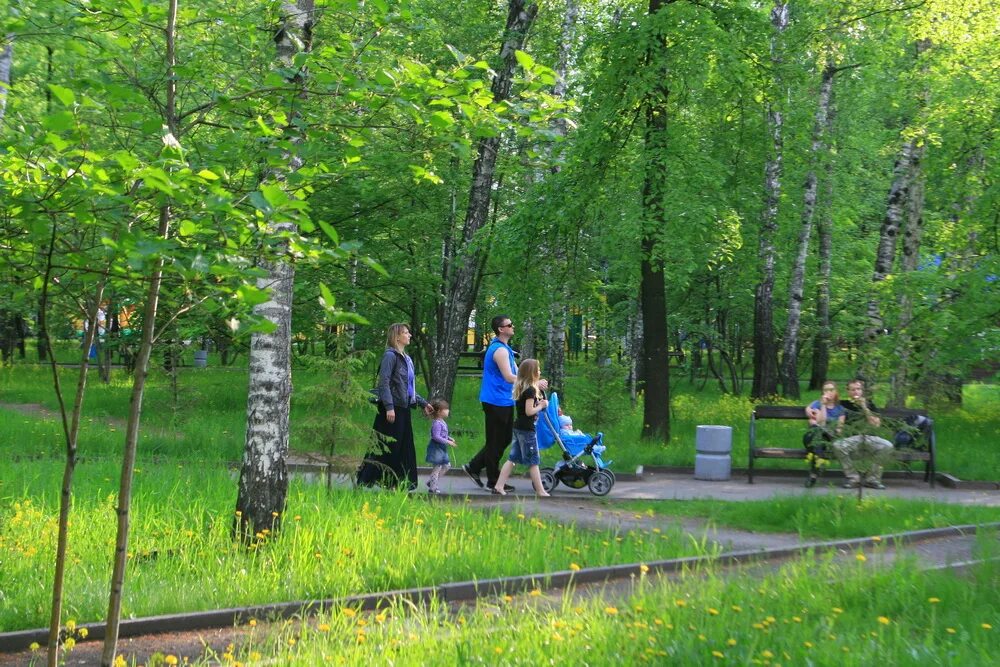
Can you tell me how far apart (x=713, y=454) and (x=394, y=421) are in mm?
4944

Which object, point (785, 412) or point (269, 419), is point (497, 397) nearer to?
point (269, 419)

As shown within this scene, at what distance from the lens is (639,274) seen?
17.8 meters

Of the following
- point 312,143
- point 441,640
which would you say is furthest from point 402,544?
point 312,143

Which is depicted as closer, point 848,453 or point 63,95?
point 63,95

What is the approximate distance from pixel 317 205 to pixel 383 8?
52.6ft

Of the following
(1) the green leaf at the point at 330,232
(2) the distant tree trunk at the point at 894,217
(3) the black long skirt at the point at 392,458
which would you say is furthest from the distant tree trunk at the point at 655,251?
(1) the green leaf at the point at 330,232

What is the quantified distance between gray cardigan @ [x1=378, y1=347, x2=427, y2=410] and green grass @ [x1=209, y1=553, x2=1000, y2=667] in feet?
14.9

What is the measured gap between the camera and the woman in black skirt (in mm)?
11133

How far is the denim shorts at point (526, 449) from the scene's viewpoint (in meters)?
11.8

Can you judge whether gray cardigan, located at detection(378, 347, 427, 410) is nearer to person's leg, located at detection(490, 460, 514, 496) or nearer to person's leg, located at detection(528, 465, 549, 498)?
person's leg, located at detection(490, 460, 514, 496)

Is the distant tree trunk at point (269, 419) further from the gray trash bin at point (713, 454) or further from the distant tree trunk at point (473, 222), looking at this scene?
the distant tree trunk at point (473, 222)

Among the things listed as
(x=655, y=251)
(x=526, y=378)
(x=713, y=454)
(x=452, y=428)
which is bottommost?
(x=452, y=428)

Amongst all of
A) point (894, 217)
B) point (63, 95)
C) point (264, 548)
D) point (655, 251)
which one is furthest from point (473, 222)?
point (63, 95)

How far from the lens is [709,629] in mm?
5637
